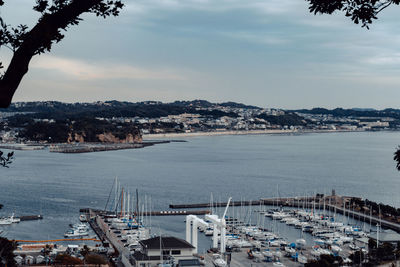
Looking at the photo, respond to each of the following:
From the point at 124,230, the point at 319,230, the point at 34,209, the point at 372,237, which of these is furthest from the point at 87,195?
the point at 372,237

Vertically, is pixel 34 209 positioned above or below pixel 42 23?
below

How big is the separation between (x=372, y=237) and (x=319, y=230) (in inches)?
147

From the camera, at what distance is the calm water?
26328 mm

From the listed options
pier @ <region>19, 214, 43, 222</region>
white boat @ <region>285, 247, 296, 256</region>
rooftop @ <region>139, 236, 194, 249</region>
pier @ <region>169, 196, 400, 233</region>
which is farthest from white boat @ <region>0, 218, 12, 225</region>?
white boat @ <region>285, 247, 296, 256</region>

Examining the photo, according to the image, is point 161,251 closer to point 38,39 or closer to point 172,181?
point 38,39

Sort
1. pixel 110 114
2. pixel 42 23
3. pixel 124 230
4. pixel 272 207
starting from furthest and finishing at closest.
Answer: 1. pixel 110 114
2. pixel 272 207
3. pixel 124 230
4. pixel 42 23

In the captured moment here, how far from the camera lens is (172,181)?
3894 centimetres

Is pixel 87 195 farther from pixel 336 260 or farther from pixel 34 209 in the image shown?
pixel 336 260

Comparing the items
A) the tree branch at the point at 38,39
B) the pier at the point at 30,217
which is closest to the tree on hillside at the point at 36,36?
the tree branch at the point at 38,39

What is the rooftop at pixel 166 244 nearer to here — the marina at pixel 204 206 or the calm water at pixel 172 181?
the marina at pixel 204 206

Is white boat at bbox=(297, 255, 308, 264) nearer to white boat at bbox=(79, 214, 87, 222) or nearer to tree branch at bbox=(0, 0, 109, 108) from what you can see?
white boat at bbox=(79, 214, 87, 222)

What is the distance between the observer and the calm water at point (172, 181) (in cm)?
2633

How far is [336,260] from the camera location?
15.1 m

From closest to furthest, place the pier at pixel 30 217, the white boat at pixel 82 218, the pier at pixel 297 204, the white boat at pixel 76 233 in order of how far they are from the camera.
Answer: the white boat at pixel 76 233 < the white boat at pixel 82 218 < the pier at pixel 30 217 < the pier at pixel 297 204
